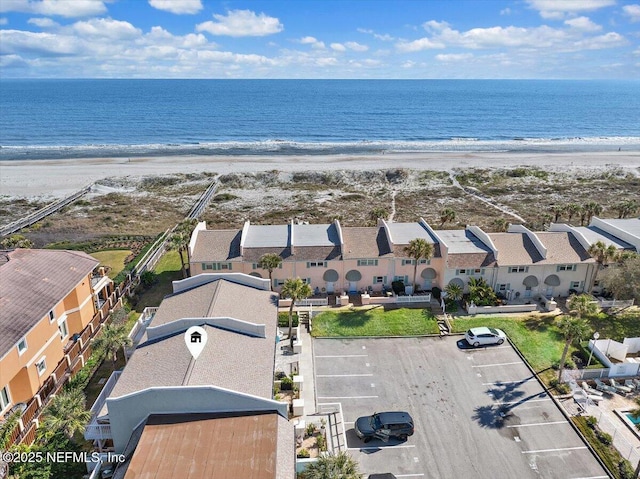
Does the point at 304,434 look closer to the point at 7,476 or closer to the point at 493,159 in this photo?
the point at 7,476

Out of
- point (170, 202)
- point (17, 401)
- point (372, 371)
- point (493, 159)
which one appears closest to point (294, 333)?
point (372, 371)

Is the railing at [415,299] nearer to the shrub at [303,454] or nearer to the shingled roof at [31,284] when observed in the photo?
the shrub at [303,454]

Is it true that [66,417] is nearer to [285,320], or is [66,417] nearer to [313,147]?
[285,320]

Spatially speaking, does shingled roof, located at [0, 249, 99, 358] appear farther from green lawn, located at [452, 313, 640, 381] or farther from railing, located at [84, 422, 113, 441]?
green lawn, located at [452, 313, 640, 381]

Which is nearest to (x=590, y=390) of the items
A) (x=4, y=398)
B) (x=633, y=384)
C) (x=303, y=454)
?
(x=633, y=384)

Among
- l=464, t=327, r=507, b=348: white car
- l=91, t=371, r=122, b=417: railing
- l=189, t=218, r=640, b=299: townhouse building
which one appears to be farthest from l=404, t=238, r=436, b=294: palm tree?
l=91, t=371, r=122, b=417: railing
